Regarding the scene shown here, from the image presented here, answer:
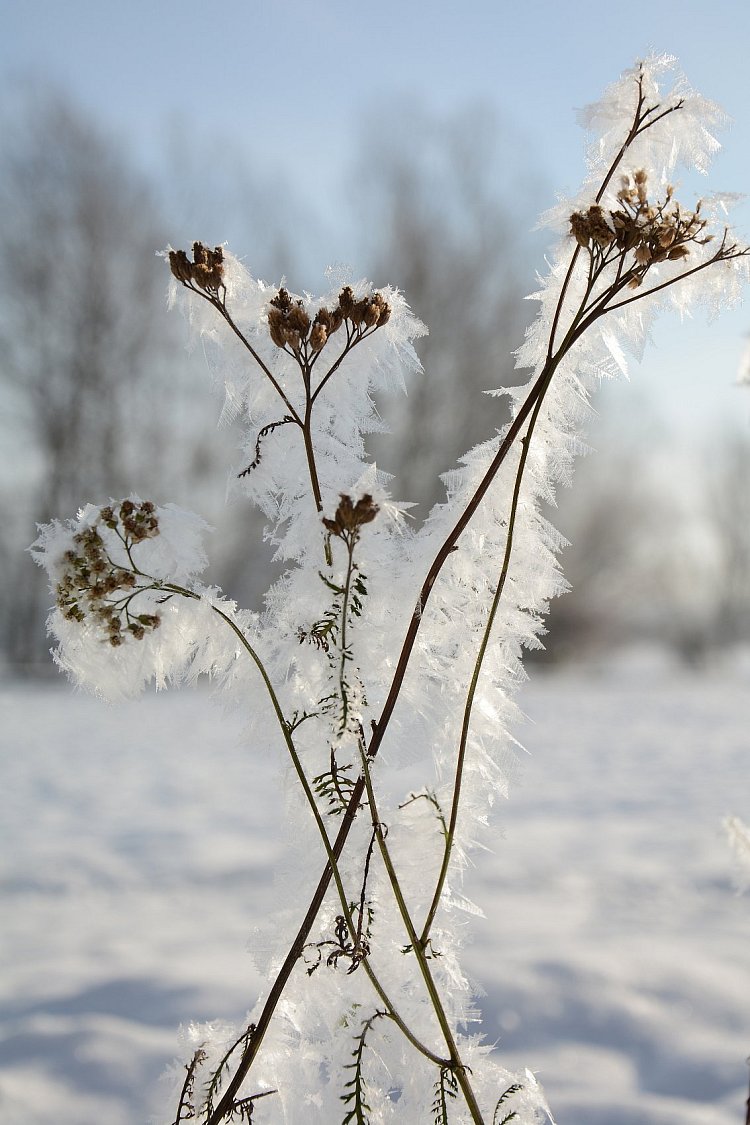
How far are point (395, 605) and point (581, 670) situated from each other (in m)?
6.81

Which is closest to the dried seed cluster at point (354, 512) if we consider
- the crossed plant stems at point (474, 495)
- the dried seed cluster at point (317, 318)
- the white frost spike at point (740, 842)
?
the crossed plant stems at point (474, 495)

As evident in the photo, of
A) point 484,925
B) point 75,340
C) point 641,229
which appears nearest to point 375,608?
point 641,229

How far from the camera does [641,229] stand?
584 millimetres

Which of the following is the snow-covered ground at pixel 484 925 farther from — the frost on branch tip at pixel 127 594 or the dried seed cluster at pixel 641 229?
the dried seed cluster at pixel 641 229

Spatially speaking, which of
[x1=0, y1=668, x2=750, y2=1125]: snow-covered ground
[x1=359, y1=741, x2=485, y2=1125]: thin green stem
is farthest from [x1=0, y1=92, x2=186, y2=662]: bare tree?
[x1=359, y1=741, x2=485, y2=1125]: thin green stem

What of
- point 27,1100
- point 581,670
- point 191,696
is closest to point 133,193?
point 191,696

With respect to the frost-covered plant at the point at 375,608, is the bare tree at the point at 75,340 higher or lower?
higher

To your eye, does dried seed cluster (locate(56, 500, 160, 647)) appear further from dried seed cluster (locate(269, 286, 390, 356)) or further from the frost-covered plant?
dried seed cluster (locate(269, 286, 390, 356))

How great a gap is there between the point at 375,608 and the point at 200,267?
0.29 m

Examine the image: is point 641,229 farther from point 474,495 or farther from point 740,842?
point 740,842

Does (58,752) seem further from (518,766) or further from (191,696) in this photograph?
(518,766)

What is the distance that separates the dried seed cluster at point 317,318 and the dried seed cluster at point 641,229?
16cm

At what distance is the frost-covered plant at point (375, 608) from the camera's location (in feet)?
1.98

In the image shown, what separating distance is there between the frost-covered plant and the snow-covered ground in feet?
0.33
